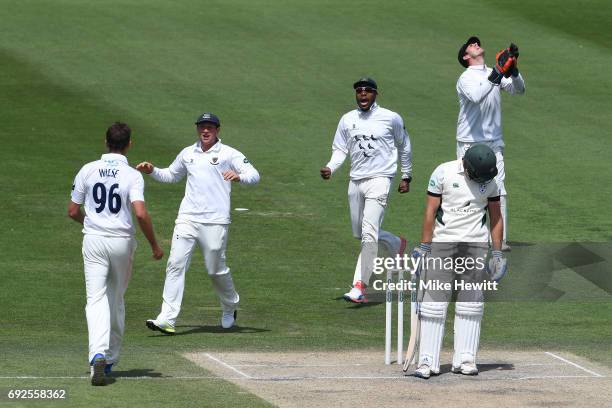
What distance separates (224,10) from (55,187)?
1321cm

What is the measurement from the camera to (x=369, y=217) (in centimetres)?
1508

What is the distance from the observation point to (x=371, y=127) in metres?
15.3

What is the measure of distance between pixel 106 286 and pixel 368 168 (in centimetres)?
460

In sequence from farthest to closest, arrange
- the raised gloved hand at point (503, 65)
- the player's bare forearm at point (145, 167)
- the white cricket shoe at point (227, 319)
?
1. the raised gloved hand at point (503, 65)
2. the white cricket shoe at point (227, 319)
3. the player's bare forearm at point (145, 167)

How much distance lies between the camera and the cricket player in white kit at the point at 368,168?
15.1m

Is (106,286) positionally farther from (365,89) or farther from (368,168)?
(365,89)

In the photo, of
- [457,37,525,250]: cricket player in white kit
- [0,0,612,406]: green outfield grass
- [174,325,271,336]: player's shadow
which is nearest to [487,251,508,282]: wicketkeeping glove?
[0,0,612,406]: green outfield grass

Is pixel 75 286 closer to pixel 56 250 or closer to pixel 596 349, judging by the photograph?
pixel 56 250

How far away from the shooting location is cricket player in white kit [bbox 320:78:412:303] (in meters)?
15.1

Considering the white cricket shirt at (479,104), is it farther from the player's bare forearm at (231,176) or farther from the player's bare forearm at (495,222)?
the player's bare forearm at (495,222)

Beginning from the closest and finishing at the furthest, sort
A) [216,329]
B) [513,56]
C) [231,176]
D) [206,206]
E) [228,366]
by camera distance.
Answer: [228,366] → [231,176] → [206,206] → [216,329] → [513,56]

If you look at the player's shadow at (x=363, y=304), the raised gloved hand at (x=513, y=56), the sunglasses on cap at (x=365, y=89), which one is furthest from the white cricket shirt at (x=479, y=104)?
the player's shadow at (x=363, y=304)

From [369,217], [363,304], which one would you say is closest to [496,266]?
[369,217]

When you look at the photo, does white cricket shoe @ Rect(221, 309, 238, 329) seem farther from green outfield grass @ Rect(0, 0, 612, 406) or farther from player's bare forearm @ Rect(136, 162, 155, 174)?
player's bare forearm @ Rect(136, 162, 155, 174)
